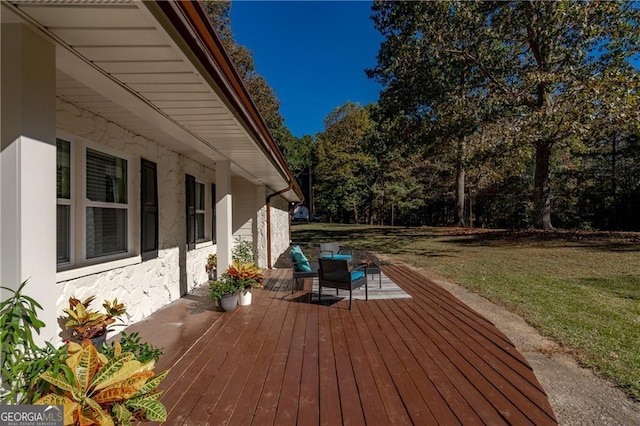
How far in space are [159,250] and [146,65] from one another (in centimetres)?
307

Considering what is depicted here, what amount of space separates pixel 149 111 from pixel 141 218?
1.61 m

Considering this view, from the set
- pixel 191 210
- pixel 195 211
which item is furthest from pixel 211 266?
pixel 191 210

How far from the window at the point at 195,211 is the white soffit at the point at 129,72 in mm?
1669

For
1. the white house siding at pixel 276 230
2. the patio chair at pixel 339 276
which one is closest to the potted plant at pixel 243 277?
the patio chair at pixel 339 276

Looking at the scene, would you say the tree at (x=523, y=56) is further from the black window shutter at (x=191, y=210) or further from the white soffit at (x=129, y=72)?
the white soffit at (x=129, y=72)

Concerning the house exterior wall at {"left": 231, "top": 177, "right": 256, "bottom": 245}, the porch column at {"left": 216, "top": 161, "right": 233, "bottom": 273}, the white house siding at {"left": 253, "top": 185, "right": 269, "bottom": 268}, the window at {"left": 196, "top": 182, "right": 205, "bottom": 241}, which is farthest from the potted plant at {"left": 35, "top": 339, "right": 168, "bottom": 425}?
the house exterior wall at {"left": 231, "top": 177, "right": 256, "bottom": 245}

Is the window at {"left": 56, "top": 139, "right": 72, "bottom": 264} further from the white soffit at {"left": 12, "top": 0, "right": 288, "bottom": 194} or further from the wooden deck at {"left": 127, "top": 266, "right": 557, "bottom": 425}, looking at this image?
the wooden deck at {"left": 127, "top": 266, "right": 557, "bottom": 425}

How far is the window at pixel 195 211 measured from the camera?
207 inches

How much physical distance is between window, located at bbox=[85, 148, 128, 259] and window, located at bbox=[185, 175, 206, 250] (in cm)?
152

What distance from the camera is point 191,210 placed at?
17.7ft

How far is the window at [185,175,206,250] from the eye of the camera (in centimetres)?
526

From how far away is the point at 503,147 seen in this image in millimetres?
10047

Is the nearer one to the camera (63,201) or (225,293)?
(63,201)

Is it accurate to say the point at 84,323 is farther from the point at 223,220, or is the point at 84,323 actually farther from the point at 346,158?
the point at 346,158
